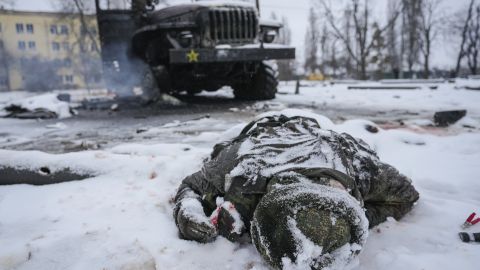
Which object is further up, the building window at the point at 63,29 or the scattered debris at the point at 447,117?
the building window at the point at 63,29

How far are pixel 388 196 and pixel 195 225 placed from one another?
3.22ft

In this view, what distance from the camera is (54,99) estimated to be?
21.2ft

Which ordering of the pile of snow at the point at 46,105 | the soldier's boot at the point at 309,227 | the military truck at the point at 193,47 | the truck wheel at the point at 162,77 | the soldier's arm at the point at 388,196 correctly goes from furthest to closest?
the truck wheel at the point at 162,77 → the pile of snow at the point at 46,105 → the military truck at the point at 193,47 → the soldier's arm at the point at 388,196 → the soldier's boot at the point at 309,227

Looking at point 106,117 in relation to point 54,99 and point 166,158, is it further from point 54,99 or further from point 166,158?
point 166,158

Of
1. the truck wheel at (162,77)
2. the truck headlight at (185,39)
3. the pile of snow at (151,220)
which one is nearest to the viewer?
the pile of snow at (151,220)

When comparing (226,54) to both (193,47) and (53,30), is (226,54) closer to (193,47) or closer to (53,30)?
(193,47)

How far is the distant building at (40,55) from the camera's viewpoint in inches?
1499

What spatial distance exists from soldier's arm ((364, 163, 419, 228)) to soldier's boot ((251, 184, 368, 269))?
0.53 metres

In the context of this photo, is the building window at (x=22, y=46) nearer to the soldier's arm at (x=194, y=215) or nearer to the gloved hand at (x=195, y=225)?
the soldier's arm at (x=194, y=215)

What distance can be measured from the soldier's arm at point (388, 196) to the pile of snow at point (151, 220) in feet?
0.17

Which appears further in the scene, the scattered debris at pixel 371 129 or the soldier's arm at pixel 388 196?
the scattered debris at pixel 371 129

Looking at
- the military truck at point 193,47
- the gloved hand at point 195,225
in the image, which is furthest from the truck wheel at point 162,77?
the gloved hand at point 195,225

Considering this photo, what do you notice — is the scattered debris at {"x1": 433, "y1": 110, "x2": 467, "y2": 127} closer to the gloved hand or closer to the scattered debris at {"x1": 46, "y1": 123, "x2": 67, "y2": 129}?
the gloved hand

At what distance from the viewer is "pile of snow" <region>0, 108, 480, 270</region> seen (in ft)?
4.83
